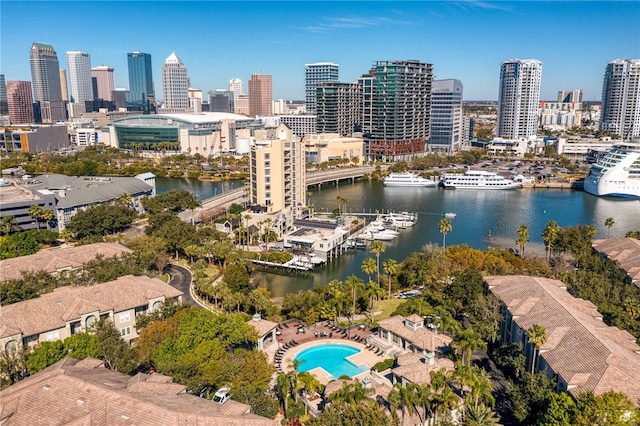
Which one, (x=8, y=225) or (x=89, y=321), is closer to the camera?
(x=89, y=321)

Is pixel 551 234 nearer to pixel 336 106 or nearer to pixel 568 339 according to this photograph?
pixel 568 339

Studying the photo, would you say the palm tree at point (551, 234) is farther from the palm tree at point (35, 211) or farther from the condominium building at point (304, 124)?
the condominium building at point (304, 124)

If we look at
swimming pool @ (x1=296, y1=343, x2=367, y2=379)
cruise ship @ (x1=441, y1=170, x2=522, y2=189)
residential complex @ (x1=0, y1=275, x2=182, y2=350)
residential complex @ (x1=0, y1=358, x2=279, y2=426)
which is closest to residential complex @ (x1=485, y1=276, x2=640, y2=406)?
swimming pool @ (x1=296, y1=343, x2=367, y2=379)

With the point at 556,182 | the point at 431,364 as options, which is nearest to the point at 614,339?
the point at 431,364

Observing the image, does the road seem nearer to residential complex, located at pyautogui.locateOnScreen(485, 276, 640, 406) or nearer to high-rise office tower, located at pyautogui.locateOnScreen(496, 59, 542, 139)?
residential complex, located at pyautogui.locateOnScreen(485, 276, 640, 406)

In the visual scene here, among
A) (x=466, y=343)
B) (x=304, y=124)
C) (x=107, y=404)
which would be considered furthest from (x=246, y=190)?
(x=304, y=124)

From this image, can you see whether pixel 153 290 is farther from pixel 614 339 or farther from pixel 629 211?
pixel 629 211
